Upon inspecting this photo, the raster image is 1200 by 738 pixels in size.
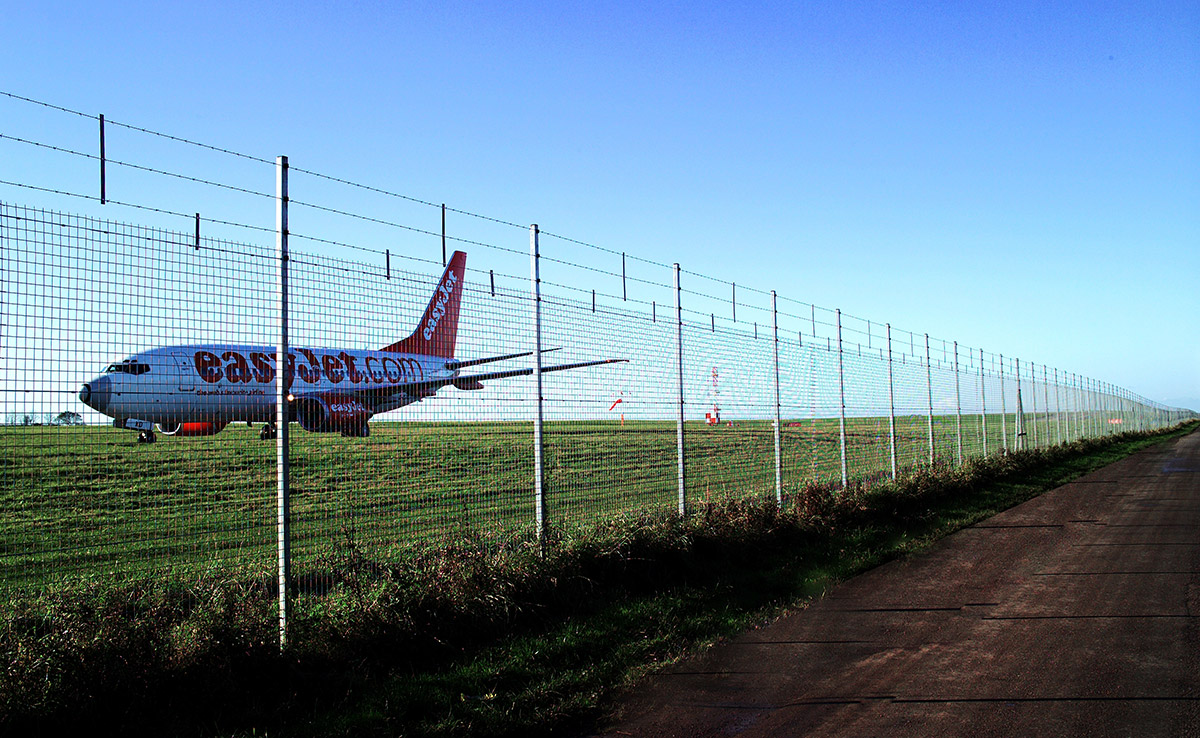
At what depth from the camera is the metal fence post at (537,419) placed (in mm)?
6707

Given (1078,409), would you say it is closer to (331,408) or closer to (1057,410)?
(1057,410)

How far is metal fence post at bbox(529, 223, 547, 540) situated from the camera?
6707 millimetres

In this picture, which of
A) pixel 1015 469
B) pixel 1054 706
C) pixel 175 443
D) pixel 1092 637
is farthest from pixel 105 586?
pixel 1015 469

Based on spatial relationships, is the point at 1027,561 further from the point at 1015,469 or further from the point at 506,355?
the point at 1015,469

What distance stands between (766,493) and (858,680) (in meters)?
5.50

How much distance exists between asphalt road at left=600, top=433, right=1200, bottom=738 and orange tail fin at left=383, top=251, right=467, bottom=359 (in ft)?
10.6

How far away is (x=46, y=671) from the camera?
390 centimetres

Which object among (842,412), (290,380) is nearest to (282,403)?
(290,380)

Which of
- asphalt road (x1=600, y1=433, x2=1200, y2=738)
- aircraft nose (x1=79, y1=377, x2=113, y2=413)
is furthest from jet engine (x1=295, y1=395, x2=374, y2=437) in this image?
asphalt road (x1=600, y1=433, x2=1200, y2=738)

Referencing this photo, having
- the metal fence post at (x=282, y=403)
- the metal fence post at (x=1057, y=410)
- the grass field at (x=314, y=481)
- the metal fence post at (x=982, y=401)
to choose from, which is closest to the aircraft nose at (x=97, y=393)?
the grass field at (x=314, y=481)

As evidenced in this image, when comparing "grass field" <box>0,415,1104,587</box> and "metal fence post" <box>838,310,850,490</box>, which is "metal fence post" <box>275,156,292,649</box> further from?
"metal fence post" <box>838,310,850,490</box>

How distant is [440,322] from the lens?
20.9 ft

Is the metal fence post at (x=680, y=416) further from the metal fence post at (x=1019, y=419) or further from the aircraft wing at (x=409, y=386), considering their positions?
the metal fence post at (x=1019, y=419)

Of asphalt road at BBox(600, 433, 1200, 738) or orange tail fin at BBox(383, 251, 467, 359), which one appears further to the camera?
orange tail fin at BBox(383, 251, 467, 359)
